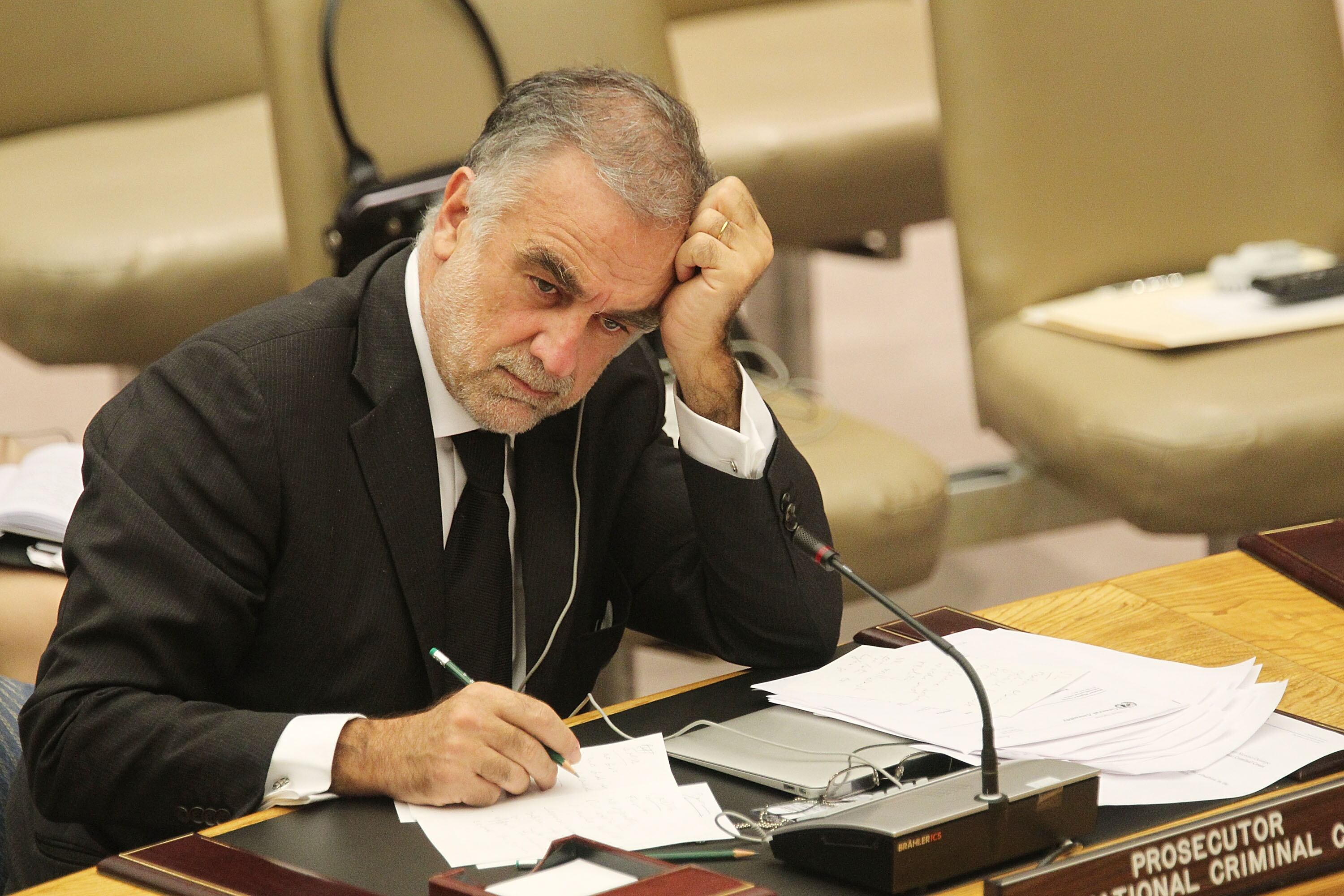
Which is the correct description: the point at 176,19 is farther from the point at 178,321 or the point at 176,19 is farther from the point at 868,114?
the point at 868,114

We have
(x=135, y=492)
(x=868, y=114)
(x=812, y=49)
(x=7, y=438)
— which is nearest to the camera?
(x=135, y=492)

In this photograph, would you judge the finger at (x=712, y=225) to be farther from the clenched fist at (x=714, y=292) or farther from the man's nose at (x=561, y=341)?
the man's nose at (x=561, y=341)

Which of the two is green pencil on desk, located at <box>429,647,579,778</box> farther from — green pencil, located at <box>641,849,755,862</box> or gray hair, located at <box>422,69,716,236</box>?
gray hair, located at <box>422,69,716,236</box>

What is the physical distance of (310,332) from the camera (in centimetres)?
144

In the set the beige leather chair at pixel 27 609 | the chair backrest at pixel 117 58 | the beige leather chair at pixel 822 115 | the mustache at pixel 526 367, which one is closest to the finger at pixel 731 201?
the mustache at pixel 526 367

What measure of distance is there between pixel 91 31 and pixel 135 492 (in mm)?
1926

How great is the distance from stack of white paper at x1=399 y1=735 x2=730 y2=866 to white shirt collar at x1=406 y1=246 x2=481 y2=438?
1.21ft

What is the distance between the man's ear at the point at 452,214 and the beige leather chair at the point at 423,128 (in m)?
0.73

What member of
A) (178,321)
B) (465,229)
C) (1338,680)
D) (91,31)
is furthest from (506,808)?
(91,31)

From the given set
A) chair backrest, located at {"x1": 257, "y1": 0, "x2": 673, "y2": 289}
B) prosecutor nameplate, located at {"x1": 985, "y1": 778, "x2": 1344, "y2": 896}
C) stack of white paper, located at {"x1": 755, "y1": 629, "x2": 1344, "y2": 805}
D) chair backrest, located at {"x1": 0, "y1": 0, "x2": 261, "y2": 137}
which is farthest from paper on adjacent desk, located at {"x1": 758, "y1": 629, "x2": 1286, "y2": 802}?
chair backrest, located at {"x1": 0, "y1": 0, "x2": 261, "y2": 137}

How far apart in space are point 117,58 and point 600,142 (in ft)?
6.41

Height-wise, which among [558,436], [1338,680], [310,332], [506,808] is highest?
[310,332]

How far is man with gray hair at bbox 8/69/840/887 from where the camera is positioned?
1272 millimetres

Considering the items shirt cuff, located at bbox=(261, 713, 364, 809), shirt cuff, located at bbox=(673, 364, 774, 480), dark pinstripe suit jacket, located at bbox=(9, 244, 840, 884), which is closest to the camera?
shirt cuff, located at bbox=(261, 713, 364, 809)
